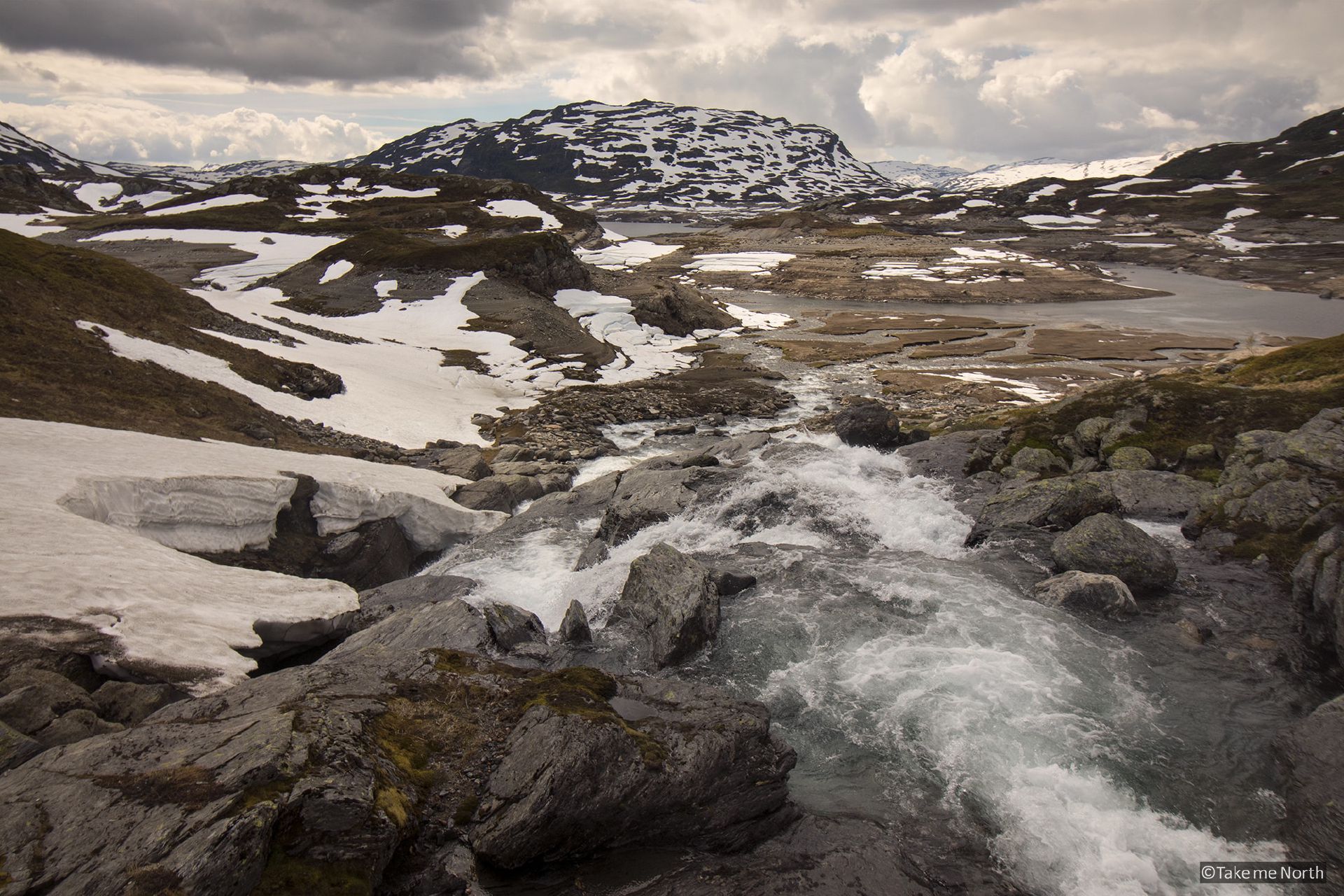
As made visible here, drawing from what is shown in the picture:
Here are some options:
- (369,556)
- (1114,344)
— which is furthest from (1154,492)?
(1114,344)

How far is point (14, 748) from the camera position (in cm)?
988

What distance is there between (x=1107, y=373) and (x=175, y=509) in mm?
60629

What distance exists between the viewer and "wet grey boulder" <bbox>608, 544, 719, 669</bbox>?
59.0 ft

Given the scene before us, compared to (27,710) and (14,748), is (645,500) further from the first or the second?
(14,748)

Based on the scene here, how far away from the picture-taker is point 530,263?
73312mm

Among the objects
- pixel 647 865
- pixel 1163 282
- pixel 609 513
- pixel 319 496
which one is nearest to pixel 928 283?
pixel 1163 282

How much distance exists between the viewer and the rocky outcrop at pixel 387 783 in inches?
316

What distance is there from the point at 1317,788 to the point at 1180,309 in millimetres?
93283

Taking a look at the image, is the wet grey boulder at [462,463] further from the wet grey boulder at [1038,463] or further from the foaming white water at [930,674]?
the wet grey boulder at [1038,463]

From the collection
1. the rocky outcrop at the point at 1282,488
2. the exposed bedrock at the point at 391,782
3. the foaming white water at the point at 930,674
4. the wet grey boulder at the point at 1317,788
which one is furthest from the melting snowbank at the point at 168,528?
the rocky outcrop at the point at 1282,488

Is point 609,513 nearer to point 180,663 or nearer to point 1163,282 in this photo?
point 180,663

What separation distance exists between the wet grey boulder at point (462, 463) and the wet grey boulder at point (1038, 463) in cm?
2334

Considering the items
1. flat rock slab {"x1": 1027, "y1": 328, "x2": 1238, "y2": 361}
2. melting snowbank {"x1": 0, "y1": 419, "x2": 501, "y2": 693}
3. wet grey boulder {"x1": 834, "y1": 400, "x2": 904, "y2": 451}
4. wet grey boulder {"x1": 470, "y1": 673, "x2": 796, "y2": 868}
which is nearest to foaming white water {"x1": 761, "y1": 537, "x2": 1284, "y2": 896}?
wet grey boulder {"x1": 470, "y1": 673, "x2": 796, "y2": 868}

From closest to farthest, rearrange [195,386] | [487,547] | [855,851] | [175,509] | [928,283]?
[855,851]
[175,509]
[487,547]
[195,386]
[928,283]
